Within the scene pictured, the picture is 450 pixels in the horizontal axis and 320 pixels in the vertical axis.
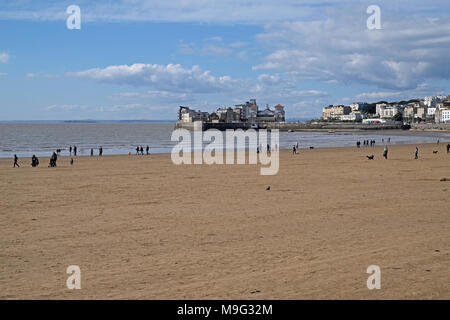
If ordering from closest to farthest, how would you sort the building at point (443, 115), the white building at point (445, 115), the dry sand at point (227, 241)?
the dry sand at point (227, 241)
the white building at point (445, 115)
the building at point (443, 115)

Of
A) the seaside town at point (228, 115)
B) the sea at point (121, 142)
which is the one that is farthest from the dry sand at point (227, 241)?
the seaside town at point (228, 115)

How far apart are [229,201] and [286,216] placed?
119 inches

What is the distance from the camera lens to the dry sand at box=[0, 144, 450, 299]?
6965mm

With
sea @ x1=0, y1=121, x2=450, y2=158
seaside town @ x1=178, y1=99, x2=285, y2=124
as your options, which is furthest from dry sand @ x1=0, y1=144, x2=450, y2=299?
seaside town @ x1=178, y1=99, x2=285, y2=124

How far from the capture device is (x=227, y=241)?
9.77 metres

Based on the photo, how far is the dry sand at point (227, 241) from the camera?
696 centimetres

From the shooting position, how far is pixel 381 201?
14.6 m

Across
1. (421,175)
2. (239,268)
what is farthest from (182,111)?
(239,268)

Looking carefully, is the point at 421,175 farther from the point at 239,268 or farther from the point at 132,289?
the point at 132,289

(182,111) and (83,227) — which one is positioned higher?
(182,111)

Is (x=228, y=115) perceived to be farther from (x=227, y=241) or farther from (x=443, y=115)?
(x=227, y=241)

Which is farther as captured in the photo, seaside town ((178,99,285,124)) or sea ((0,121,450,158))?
seaside town ((178,99,285,124))

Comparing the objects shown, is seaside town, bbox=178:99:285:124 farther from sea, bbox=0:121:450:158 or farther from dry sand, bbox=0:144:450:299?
dry sand, bbox=0:144:450:299

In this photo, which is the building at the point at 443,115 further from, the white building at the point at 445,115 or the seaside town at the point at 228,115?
the seaside town at the point at 228,115
